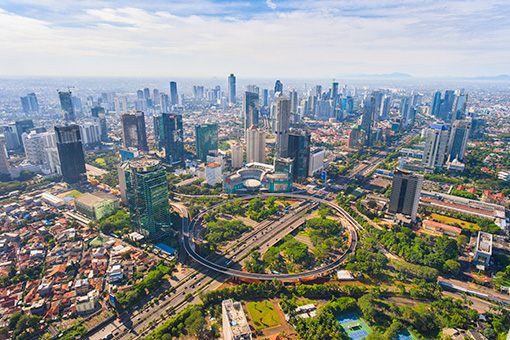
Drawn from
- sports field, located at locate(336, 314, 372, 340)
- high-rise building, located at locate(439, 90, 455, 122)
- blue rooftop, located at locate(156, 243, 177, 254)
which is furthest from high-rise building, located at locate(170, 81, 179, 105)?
sports field, located at locate(336, 314, 372, 340)

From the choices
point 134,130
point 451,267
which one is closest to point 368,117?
point 451,267

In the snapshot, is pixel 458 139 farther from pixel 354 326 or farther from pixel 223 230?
pixel 354 326

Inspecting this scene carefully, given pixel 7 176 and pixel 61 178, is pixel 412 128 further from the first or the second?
pixel 7 176

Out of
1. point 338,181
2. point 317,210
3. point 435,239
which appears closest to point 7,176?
point 317,210

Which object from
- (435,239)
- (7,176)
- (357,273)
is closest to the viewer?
(357,273)

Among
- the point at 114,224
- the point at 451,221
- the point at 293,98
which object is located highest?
the point at 293,98

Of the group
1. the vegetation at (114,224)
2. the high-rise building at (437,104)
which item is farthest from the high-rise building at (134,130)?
the high-rise building at (437,104)
